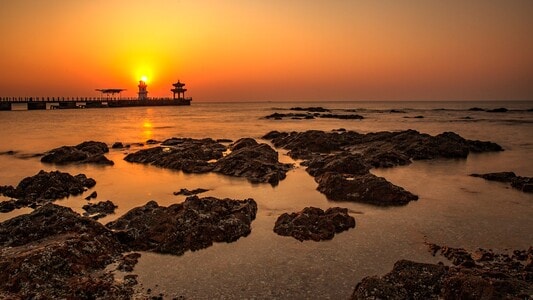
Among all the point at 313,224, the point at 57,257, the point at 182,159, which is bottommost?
the point at 313,224

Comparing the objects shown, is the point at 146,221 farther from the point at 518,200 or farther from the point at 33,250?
the point at 518,200

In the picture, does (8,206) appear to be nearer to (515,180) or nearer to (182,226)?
(182,226)

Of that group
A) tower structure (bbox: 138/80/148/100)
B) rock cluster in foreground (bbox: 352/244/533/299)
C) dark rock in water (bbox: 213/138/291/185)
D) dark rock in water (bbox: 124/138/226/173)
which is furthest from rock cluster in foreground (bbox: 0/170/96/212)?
tower structure (bbox: 138/80/148/100)

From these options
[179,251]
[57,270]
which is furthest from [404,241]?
[57,270]

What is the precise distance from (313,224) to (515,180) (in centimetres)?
1035

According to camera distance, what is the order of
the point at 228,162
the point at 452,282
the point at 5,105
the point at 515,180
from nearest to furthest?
1. the point at 452,282
2. the point at 515,180
3. the point at 228,162
4. the point at 5,105

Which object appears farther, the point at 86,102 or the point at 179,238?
the point at 86,102

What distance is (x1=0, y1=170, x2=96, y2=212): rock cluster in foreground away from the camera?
1299cm

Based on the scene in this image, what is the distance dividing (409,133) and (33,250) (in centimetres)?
2597

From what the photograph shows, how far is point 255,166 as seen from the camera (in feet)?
57.6

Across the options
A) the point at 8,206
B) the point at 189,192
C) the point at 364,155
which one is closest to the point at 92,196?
the point at 8,206

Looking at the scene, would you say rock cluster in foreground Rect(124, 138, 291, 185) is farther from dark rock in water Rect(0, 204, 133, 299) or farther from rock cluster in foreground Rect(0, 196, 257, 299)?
dark rock in water Rect(0, 204, 133, 299)

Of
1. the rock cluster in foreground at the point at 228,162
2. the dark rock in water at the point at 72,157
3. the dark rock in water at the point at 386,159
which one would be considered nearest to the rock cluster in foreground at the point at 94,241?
the rock cluster in foreground at the point at 228,162

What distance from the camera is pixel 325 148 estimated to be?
26219 millimetres
